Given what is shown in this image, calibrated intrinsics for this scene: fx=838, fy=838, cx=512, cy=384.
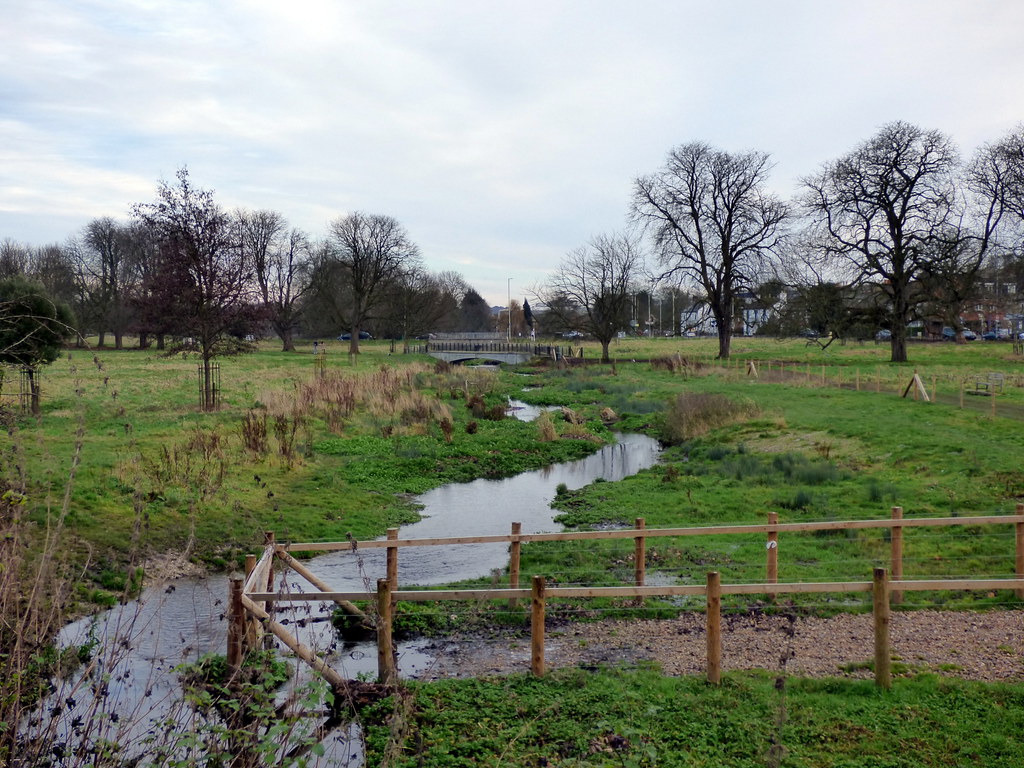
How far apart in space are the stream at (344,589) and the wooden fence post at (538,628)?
1418mm

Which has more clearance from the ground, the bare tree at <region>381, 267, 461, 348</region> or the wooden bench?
the bare tree at <region>381, 267, 461, 348</region>

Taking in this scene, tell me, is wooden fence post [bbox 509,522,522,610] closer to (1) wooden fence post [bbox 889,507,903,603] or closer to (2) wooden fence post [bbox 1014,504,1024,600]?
(1) wooden fence post [bbox 889,507,903,603]

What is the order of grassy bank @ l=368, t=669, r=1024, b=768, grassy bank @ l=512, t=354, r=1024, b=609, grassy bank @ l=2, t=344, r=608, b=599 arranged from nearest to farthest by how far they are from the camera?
1. grassy bank @ l=368, t=669, r=1024, b=768
2. grassy bank @ l=512, t=354, r=1024, b=609
3. grassy bank @ l=2, t=344, r=608, b=599

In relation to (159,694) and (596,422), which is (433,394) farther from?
(159,694)

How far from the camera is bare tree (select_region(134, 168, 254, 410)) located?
2731 cm

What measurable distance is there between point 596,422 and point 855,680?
77.6ft

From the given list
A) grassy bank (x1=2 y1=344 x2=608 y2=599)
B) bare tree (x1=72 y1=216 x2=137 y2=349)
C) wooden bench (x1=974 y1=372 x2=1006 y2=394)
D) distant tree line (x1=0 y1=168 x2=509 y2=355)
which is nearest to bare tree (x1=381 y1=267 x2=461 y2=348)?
distant tree line (x1=0 y1=168 x2=509 y2=355)

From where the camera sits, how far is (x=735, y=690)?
291 inches

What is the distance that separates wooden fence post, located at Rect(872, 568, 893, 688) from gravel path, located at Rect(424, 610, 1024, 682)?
1.31 ft

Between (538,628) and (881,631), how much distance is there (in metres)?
3.08

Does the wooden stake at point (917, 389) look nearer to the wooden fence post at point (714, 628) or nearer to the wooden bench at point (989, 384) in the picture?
the wooden bench at point (989, 384)

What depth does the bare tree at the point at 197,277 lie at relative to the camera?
2731 cm

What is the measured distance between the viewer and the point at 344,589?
38.4ft

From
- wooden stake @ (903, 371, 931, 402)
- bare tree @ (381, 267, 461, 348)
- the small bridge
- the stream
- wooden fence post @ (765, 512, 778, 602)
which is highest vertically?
bare tree @ (381, 267, 461, 348)
